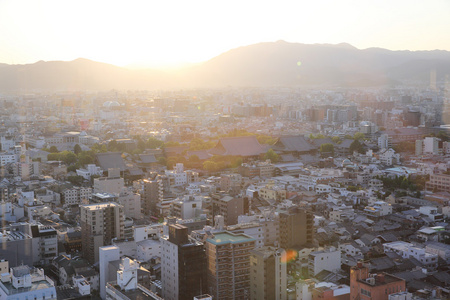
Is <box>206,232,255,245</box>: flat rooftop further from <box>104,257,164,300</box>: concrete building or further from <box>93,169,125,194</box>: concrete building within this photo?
<box>93,169,125,194</box>: concrete building

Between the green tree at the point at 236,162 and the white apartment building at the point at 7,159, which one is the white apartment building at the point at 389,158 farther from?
the white apartment building at the point at 7,159

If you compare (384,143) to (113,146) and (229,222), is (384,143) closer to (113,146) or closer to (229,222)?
(113,146)

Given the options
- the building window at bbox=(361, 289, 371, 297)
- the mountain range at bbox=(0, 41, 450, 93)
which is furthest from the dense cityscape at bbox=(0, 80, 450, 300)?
the mountain range at bbox=(0, 41, 450, 93)

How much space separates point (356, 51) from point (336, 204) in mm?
49263

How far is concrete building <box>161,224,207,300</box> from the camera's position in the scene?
4793mm

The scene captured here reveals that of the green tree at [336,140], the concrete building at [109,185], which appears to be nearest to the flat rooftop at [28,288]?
the concrete building at [109,185]

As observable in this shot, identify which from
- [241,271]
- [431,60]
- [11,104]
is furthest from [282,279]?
[431,60]

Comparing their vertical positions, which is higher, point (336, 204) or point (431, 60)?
point (431, 60)

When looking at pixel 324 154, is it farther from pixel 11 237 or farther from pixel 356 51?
pixel 356 51

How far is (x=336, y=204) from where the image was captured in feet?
26.2

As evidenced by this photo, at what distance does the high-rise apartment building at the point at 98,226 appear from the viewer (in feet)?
20.4

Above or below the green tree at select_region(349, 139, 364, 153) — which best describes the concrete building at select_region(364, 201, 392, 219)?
below

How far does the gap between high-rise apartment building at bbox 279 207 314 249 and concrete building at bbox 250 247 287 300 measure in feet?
3.85

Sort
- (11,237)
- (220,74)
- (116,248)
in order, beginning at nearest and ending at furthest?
1. (116,248)
2. (11,237)
3. (220,74)
